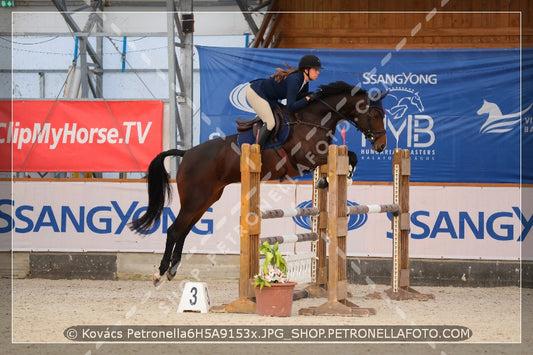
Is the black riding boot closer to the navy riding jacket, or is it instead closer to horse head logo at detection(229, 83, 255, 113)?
the navy riding jacket

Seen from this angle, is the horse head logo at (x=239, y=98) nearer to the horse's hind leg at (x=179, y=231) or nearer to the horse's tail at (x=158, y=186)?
the horse's tail at (x=158, y=186)

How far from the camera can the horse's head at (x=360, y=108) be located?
665 cm

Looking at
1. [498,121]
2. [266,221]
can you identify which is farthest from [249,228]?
[498,121]

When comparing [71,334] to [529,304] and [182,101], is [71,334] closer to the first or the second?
[529,304]

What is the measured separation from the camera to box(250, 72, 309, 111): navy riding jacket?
6.39 meters

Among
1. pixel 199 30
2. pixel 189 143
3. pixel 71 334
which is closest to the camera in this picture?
pixel 71 334

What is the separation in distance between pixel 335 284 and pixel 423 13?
6.42 meters

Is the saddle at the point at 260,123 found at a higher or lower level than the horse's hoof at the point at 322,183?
higher

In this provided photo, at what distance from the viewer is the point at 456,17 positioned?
435 inches

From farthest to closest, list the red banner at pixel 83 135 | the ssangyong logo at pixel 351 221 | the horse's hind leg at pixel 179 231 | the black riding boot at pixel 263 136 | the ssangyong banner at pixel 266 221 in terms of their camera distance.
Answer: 1. the red banner at pixel 83 135
2. the ssangyong logo at pixel 351 221
3. the ssangyong banner at pixel 266 221
4. the horse's hind leg at pixel 179 231
5. the black riding boot at pixel 263 136

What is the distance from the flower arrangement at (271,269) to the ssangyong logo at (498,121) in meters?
4.73

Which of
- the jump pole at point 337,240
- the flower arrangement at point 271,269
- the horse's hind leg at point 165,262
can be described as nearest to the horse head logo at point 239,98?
the horse's hind leg at point 165,262

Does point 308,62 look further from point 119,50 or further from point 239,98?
point 119,50

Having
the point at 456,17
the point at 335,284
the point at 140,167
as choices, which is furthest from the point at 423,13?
the point at 335,284
